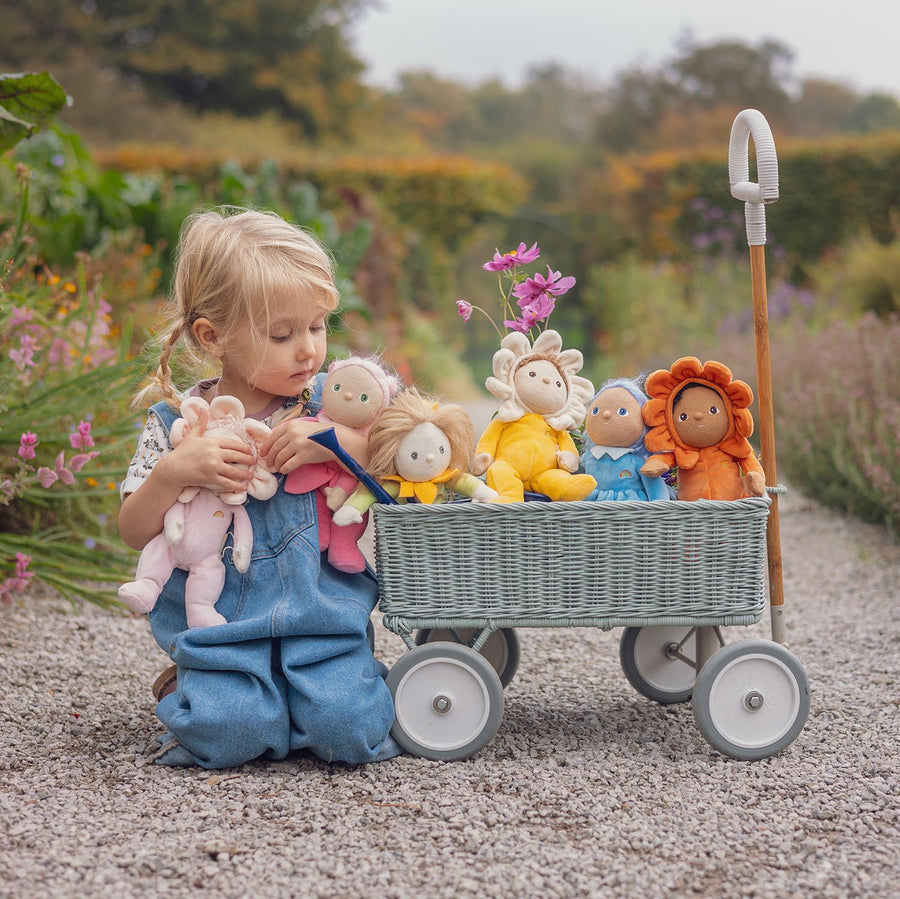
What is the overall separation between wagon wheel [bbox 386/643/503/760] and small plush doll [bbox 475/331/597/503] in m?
0.38

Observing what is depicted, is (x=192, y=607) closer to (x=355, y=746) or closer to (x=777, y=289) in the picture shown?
(x=355, y=746)

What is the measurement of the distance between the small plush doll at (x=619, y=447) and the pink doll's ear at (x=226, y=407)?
776 millimetres

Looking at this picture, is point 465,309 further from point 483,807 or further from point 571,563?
point 483,807

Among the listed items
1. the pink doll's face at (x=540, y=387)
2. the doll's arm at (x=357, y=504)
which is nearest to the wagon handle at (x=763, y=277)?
the pink doll's face at (x=540, y=387)

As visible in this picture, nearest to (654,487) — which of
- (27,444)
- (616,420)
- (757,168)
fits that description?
(616,420)

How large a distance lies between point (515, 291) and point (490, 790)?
1.11m

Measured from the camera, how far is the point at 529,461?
235cm

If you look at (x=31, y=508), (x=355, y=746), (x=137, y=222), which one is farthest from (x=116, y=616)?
(x=137, y=222)

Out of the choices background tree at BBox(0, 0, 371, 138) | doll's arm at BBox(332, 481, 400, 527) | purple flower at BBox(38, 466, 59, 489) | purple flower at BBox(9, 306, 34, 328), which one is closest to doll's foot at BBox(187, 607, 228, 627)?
doll's arm at BBox(332, 481, 400, 527)

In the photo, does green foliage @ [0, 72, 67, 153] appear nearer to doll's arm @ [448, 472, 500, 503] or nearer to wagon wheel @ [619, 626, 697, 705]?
doll's arm @ [448, 472, 500, 503]

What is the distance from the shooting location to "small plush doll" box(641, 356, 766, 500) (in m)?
2.31

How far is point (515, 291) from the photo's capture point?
248 centimetres

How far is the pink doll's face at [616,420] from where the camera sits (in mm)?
2330

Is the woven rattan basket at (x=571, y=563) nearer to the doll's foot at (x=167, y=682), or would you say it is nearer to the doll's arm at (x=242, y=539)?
the doll's arm at (x=242, y=539)
